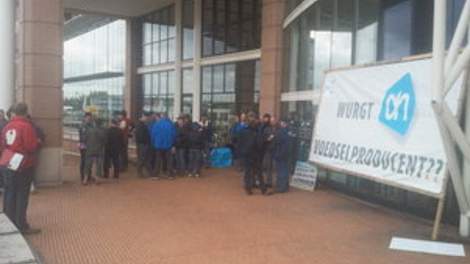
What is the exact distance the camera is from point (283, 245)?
7.41m

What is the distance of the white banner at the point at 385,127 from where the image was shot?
7.93 metres

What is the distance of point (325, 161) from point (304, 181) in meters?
2.17

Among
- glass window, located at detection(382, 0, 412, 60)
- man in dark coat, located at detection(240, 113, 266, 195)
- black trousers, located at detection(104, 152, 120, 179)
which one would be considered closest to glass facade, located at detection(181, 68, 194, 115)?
black trousers, located at detection(104, 152, 120, 179)

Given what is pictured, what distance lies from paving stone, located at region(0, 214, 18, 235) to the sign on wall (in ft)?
23.5

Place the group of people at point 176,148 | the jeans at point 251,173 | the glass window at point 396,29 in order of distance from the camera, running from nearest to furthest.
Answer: the glass window at point 396,29 < the jeans at point 251,173 < the group of people at point 176,148

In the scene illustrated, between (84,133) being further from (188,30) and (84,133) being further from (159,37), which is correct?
(159,37)

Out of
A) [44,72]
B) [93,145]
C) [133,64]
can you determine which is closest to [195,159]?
[93,145]

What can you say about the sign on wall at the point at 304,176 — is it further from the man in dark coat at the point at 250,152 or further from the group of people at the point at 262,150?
the man in dark coat at the point at 250,152

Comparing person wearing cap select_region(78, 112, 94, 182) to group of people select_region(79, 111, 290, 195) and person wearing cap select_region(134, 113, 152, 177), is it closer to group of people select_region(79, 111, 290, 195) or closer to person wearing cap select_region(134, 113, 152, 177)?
group of people select_region(79, 111, 290, 195)

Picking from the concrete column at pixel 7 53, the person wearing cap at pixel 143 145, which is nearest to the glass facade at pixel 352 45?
the person wearing cap at pixel 143 145

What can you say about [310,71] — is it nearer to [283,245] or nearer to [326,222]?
[326,222]

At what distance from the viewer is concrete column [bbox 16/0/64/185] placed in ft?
40.7

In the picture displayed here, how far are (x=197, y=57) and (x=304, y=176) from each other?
10.5 metres

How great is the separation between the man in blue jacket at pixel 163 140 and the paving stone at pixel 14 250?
25.0 feet
